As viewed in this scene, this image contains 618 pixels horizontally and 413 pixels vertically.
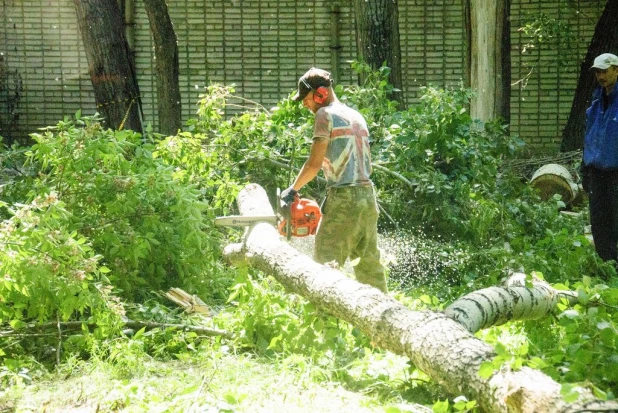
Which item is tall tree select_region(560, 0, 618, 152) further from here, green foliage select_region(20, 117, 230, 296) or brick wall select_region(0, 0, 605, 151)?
green foliage select_region(20, 117, 230, 296)

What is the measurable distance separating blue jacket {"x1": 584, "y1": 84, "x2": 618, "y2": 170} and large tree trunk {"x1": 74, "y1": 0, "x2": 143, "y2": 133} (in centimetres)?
521

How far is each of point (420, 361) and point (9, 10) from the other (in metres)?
12.4

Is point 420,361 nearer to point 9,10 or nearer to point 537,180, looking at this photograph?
point 537,180

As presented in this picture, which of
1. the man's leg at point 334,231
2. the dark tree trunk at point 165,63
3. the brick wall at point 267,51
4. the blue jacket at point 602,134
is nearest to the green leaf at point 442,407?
the man's leg at point 334,231

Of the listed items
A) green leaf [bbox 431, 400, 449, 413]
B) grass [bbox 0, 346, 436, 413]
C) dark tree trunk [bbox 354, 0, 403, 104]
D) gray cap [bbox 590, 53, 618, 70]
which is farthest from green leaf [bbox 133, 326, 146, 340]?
dark tree trunk [bbox 354, 0, 403, 104]

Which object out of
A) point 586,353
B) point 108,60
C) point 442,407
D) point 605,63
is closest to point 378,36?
point 108,60

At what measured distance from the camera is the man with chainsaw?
20.4 feet

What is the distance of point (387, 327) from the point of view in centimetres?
489

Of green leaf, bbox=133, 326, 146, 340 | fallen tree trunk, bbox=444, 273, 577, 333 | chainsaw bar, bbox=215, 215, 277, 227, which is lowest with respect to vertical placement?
green leaf, bbox=133, 326, 146, 340

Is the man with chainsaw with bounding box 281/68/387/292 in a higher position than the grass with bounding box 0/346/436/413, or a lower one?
higher

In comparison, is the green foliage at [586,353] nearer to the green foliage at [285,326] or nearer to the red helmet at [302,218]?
the green foliage at [285,326]

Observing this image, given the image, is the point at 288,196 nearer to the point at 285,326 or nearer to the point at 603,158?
the point at 285,326

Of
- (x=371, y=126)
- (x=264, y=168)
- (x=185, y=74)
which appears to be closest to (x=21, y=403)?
(x=264, y=168)

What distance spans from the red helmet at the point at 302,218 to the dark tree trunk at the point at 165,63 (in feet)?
17.3
